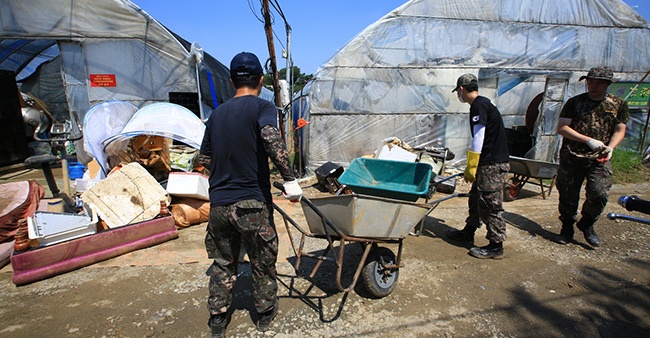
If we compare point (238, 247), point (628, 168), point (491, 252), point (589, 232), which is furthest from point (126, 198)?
point (628, 168)

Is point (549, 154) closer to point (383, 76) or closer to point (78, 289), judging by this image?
point (383, 76)

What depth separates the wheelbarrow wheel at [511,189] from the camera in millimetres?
6141

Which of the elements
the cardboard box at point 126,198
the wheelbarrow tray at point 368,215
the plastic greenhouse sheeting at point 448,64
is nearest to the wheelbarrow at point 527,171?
the plastic greenhouse sheeting at point 448,64

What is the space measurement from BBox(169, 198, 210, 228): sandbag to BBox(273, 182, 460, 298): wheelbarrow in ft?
8.50

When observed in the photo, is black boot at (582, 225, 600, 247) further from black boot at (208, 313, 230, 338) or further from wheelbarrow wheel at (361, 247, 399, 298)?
black boot at (208, 313, 230, 338)

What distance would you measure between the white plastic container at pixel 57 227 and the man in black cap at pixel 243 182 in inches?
89.9

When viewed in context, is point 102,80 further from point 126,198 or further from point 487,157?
point 487,157

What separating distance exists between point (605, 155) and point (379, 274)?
314 cm

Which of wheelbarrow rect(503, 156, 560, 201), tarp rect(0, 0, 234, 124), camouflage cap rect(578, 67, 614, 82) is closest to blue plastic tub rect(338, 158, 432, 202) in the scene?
camouflage cap rect(578, 67, 614, 82)

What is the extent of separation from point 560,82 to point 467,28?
2.78m

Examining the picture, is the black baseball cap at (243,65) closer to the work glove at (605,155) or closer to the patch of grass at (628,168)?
the work glove at (605,155)

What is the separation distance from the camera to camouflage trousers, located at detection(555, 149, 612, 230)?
3.83 metres

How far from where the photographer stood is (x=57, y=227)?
3.51 metres

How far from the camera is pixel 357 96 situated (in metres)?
7.73
